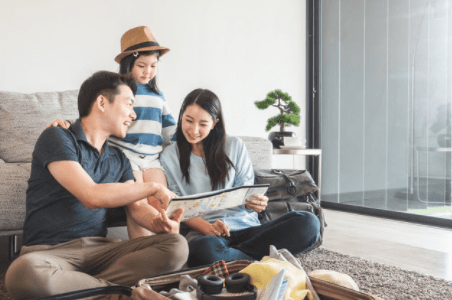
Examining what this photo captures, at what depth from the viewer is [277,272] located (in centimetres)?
86

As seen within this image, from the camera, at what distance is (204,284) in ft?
2.67

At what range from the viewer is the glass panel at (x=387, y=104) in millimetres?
2938

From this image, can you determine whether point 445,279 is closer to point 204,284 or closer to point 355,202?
point 204,284

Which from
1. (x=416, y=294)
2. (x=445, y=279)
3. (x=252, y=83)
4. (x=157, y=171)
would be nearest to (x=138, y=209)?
(x=157, y=171)

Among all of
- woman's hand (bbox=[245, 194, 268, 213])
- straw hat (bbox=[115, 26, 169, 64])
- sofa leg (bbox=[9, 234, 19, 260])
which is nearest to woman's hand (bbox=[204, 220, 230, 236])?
woman's hand (bbox=[245, 194, 268, 213])

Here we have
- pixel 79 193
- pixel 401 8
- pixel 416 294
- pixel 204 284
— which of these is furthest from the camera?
pixel 401 8

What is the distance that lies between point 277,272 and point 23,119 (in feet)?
5.57

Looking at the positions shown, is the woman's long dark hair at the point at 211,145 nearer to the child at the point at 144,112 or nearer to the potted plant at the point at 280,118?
the child at the point at 144,112

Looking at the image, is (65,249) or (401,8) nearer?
(65,249)

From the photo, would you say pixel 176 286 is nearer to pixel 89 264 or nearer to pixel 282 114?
pixel 89 264

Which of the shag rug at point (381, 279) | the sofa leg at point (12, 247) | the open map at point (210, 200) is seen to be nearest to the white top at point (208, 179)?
the open map at point (210, 200)

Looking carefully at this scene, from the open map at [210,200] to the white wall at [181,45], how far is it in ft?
5.78

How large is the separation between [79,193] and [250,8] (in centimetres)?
293

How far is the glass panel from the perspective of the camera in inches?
116
